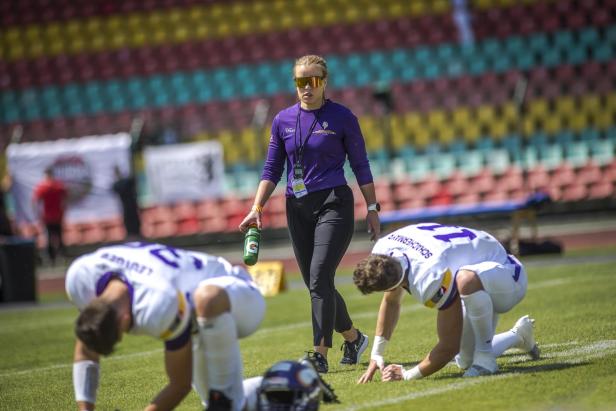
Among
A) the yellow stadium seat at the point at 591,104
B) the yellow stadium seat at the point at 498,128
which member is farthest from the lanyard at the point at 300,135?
the yellow stadium seat at the point at 591,104

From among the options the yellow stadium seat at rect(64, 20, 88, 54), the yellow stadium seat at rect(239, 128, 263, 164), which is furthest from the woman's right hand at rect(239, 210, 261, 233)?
the yellow stadium seat at rect(64, 20, 88, 54)

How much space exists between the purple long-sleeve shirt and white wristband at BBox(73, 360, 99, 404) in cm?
248

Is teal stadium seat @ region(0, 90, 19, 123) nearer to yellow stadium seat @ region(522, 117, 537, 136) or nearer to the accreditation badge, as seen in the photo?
yellow stadium seat @ region(522, 117, 537, 136)

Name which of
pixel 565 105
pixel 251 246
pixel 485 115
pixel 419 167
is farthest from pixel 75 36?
pixel 251 246

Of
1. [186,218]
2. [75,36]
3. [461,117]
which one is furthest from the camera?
[75,36]

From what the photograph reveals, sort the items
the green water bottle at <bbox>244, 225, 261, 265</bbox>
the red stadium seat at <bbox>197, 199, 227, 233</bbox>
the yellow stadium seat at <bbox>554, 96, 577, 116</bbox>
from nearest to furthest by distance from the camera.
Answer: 1. the green water bottle at <bbox>244, 225, 261, 265</bbox>
2. the yellow stadium seat at <bbox>554, 96, 577, 116</bbox>
3. the red stadium seat at <bbox>197, 199, 227, 233</bbox>

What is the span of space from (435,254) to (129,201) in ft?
44.5

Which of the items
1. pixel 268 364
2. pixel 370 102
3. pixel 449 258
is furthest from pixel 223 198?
pixel 449 258

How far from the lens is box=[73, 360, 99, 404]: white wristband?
5023mm

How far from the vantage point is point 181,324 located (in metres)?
4.83

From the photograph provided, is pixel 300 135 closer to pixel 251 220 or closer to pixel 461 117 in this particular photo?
pixel 251 220

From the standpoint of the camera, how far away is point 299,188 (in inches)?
280

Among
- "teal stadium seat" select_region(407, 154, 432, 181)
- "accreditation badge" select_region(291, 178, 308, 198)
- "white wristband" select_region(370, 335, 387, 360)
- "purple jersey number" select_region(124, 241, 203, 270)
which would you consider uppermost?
"accreditation badge" select_region(291, 178, 308, 198)

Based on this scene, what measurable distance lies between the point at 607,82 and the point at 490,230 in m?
4.27
